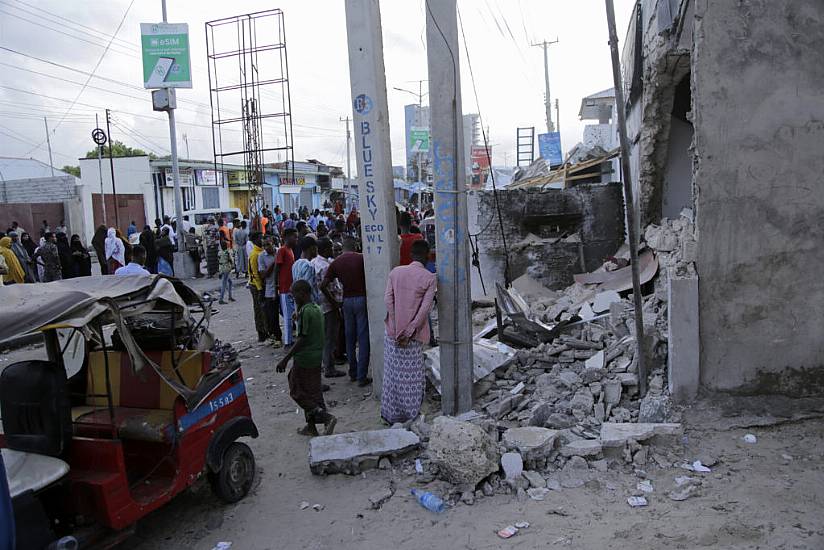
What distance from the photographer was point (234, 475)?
4.51 m

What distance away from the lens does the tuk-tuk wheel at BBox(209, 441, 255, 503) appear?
14.3 ft

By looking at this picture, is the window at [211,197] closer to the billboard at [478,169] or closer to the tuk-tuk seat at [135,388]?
the billboard at [478,169]

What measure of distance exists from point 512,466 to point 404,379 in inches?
57.4

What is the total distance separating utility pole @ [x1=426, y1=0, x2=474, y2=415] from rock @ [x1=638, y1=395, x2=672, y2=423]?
1517 mm

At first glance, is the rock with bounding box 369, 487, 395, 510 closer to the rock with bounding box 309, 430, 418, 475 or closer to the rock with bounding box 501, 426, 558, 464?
the rock with bounding box 309, 430, 418, 475

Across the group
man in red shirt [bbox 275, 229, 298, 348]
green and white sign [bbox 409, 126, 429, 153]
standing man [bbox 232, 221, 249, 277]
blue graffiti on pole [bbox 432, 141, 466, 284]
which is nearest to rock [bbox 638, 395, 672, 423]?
blue graffiti on pole [bbox 432, 141, 466, 284]

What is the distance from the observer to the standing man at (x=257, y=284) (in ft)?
29.4

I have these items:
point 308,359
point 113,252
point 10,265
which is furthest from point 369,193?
point 113,252

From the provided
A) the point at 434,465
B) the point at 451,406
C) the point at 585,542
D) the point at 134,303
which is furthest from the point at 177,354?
the point at 585,542

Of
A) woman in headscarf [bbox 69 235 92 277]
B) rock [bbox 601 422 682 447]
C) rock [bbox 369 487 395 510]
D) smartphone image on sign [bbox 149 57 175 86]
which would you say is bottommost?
rock [bbox 369 487 395 510]

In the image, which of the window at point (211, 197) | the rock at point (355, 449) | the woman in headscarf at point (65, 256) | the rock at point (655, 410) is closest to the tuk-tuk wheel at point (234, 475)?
the rock at point (355, 449)

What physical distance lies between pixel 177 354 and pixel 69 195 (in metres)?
25.5

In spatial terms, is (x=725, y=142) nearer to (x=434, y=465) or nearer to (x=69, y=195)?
(x=434, y=465)

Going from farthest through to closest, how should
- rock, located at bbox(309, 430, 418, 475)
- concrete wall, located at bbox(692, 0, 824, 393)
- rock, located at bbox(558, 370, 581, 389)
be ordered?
rock, located at bbox(558, 370, 581, 389), concrete wall, located at bbox(692, 0, 824, 393), rock, located at bbox(309, 430, 418, 475)
